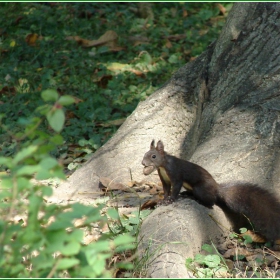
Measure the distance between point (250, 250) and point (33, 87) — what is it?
176 inches

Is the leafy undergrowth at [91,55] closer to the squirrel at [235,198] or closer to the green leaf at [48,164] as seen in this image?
the squirrel at [235,198]

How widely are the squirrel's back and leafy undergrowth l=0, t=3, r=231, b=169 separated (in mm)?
2117

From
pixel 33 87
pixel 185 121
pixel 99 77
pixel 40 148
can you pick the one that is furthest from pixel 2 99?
pixel 40 148

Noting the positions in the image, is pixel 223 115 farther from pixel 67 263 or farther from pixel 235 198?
pixel 67 263

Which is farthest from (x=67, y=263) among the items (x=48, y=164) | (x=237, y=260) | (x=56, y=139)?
(x=237, y=260)

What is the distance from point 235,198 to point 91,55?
4.70m

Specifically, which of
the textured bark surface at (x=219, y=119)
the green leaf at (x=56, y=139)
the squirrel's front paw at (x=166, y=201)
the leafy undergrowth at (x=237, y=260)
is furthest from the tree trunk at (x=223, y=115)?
the green leaf at (x=56, y=139)

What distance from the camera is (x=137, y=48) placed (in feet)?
29.2

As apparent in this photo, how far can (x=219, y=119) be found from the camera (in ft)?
17.3

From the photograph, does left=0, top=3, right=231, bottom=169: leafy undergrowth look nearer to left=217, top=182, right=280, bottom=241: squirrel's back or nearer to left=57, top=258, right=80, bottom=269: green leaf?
left=217, top=182, right=280, bottom=241: squirrel's back

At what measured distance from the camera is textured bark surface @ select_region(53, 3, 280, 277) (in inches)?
189

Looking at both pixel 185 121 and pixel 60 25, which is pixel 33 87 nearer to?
pixel 60 25

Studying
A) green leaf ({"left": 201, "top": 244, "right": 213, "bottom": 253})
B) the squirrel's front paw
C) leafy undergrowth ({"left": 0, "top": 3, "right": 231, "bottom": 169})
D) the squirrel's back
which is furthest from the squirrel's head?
leafy undergrowth ({"left": 0, "top": 3, "right": 231, "bottom": 169})

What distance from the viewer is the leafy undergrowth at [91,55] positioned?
7.19 m
